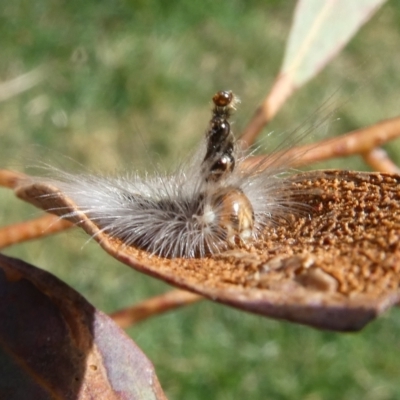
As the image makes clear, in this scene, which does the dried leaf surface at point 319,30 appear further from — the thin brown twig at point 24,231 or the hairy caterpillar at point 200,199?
the thin brown twig at point 24,231

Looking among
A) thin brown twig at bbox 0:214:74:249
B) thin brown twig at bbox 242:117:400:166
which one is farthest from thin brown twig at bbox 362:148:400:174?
thin brown twig at bbox 0:214:74:249

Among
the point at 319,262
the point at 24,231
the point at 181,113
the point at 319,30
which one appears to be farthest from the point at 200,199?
the point at 181,113

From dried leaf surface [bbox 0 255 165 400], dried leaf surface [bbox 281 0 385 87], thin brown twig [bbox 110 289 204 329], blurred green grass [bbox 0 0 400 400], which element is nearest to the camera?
dried leaf surface [bbox 0 255 165 400]

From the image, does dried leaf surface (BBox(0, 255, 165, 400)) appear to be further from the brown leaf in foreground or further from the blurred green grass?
the blurred green grass

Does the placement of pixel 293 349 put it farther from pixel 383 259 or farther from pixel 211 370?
pixel 383 259

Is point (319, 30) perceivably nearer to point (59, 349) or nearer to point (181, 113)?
point (59, 349)

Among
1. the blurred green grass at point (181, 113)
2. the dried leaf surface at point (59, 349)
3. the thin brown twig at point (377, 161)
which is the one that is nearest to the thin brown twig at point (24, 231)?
the dried leaf surface at point (59, 349)

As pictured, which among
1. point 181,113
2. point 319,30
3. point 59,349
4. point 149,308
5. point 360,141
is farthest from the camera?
point 181,113
